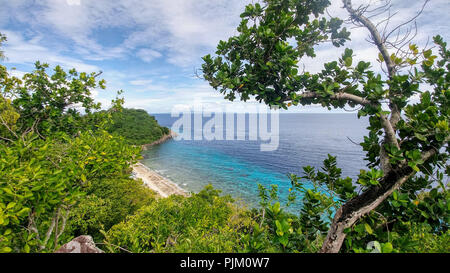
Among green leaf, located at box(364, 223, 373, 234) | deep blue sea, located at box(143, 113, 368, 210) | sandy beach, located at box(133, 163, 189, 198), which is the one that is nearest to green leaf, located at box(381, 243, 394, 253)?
green leaf, located at box(364, 223, 373, 234)

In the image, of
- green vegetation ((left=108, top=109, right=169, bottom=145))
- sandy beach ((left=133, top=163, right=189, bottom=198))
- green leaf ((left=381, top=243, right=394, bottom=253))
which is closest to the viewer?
green leaf ((left=381, top=243, right=394, bottom=253))

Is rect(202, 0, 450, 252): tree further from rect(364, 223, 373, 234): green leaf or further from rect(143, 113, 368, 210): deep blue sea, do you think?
rect(143, 113, 368, 210): deep blue sea

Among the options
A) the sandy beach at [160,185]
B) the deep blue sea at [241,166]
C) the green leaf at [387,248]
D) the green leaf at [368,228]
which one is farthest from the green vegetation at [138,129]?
the green leaf at [387,248]

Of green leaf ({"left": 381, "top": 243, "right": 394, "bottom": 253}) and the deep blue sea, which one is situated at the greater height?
green leaf ({"left": 381, "top": 243, "right": 394, "bottom": 253})

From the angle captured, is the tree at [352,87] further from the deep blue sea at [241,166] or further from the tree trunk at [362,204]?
the deep blue sea at [241,166]

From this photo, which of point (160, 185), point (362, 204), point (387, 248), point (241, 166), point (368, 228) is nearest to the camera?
point (387, 248)

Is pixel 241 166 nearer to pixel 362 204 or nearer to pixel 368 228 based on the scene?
pixel 362 204

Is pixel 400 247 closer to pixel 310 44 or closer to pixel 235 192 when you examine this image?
pixel 310 44

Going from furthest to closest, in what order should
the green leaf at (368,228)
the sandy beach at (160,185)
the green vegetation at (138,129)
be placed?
1. the green vegetation at (138,129)
2. the sandy beach at (160,185)
3. the green leaf at (368,228)

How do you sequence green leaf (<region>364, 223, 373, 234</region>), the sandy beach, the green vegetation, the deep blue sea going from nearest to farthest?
green leaf (<region>364, 223, 373, 234</region>) → the sandy beach → the deep blue sea → the green vegetation

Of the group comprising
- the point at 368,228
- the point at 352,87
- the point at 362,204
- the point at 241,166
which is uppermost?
the point at 352,87

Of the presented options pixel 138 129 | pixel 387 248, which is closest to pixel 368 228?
pixel 387 248
